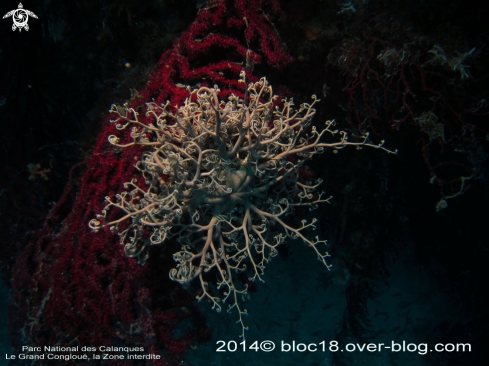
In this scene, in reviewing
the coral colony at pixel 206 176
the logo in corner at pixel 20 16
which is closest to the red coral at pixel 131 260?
the coral colony at pixel 206 176

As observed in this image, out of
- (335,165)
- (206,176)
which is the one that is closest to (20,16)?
(206,176)

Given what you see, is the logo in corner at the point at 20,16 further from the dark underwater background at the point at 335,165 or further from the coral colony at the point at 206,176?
the coral colony at the point at 206,176

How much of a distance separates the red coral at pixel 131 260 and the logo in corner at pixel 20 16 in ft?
7.23

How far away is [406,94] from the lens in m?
2.84

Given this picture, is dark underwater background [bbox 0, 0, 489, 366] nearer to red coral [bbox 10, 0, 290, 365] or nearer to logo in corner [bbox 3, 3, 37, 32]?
logo in corner [bbox 3, 3, 37, 32]

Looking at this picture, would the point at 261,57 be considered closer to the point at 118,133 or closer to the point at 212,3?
the point at 212,3

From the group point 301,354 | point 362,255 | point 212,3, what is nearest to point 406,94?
point 212,3

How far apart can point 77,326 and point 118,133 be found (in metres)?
2.28

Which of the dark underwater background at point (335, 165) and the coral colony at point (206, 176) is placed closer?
the coral colony at point (206, 176)

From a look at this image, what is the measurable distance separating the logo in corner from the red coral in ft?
7.23

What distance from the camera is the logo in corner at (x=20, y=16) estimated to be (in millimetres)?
3621

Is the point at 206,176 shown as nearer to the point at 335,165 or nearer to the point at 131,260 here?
A: the point at 131,260

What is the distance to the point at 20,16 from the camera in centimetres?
366

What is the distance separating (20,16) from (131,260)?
3719 mm
